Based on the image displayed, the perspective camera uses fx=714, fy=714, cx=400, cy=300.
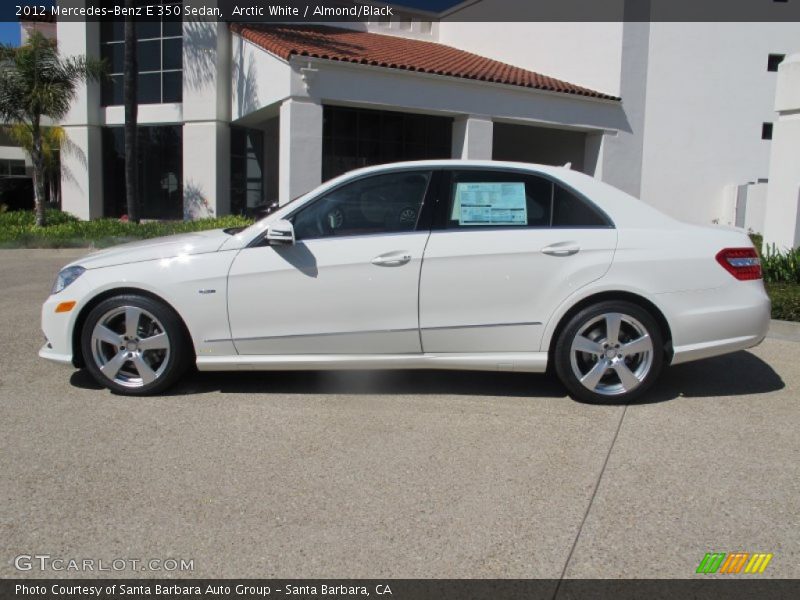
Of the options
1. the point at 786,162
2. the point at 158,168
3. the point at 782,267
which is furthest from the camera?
the point at 158,168

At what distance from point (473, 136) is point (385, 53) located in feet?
9.89

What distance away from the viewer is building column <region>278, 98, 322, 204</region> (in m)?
14.4

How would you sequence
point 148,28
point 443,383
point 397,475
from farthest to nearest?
point 148,28 → point 443,383 → point 397,475

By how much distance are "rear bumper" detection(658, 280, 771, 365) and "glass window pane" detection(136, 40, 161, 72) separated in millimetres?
18687

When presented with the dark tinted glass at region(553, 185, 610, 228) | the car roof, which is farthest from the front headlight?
the dark tinted glass at region(553, 185, 610, 228)

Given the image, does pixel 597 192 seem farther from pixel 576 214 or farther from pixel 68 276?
pixel 68 276

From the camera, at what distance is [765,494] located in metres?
3.56

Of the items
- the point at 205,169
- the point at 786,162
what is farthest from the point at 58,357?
the point at 205,169

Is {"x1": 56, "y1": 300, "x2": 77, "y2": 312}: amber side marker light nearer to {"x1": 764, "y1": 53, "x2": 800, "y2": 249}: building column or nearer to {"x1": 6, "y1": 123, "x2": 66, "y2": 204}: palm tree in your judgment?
{"x1": 764, "y1": 53, "x2": 800, "y2": 249}: building column

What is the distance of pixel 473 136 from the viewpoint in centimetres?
1642
